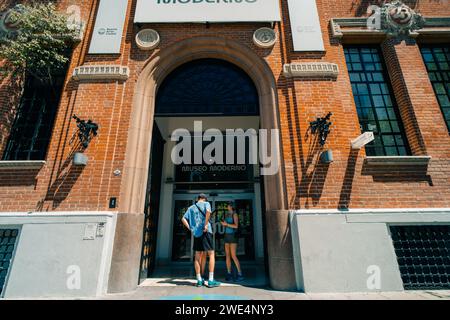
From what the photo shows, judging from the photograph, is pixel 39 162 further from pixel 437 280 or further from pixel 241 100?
pixel 437 280

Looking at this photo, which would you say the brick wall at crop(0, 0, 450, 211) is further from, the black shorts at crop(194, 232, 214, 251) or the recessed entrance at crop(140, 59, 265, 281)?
the black shorts at crop(194, 232, 214, 251)

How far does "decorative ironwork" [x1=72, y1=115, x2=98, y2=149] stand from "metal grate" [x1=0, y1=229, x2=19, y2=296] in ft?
8.06

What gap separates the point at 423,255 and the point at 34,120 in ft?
32.9

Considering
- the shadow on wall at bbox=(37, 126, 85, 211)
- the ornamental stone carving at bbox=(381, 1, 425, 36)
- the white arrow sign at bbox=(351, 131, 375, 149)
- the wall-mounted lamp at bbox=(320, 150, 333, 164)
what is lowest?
the shadow on wall at bbox=(37, 126, 85, 211)

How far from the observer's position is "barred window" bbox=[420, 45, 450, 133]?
5682 mm

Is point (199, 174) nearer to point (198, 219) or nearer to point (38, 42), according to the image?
point (198, 219)

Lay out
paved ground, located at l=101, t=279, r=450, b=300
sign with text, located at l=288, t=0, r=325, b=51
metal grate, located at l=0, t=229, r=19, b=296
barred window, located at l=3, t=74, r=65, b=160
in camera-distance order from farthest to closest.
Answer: sign with text, located at l=288, t=0, r=325, b=51 < barred window, located at l=3, t=74, r=65, b=160 < metal grate, located at l=0, t=229, r=19, b=296 < paved ground, located at l=101, t=279, r=450, b=300

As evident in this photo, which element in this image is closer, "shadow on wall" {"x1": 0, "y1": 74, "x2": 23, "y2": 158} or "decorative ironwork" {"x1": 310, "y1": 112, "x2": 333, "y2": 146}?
"decorative ironwork" {"x1": 310, "y1": 112, "x2": 333, "y2": 146}

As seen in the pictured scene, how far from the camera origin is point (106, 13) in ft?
19.3

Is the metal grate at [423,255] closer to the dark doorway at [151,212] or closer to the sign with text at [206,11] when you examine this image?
the dark doorway at [151,212]

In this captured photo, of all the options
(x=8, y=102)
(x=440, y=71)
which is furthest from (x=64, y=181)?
(x=440, y=71)

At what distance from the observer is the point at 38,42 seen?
5.36 meters

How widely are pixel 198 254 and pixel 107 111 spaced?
4105mm

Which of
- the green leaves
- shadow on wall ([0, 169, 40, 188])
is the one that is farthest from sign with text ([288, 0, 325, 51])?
shadow on wall ([0, 169, 40, 188])
